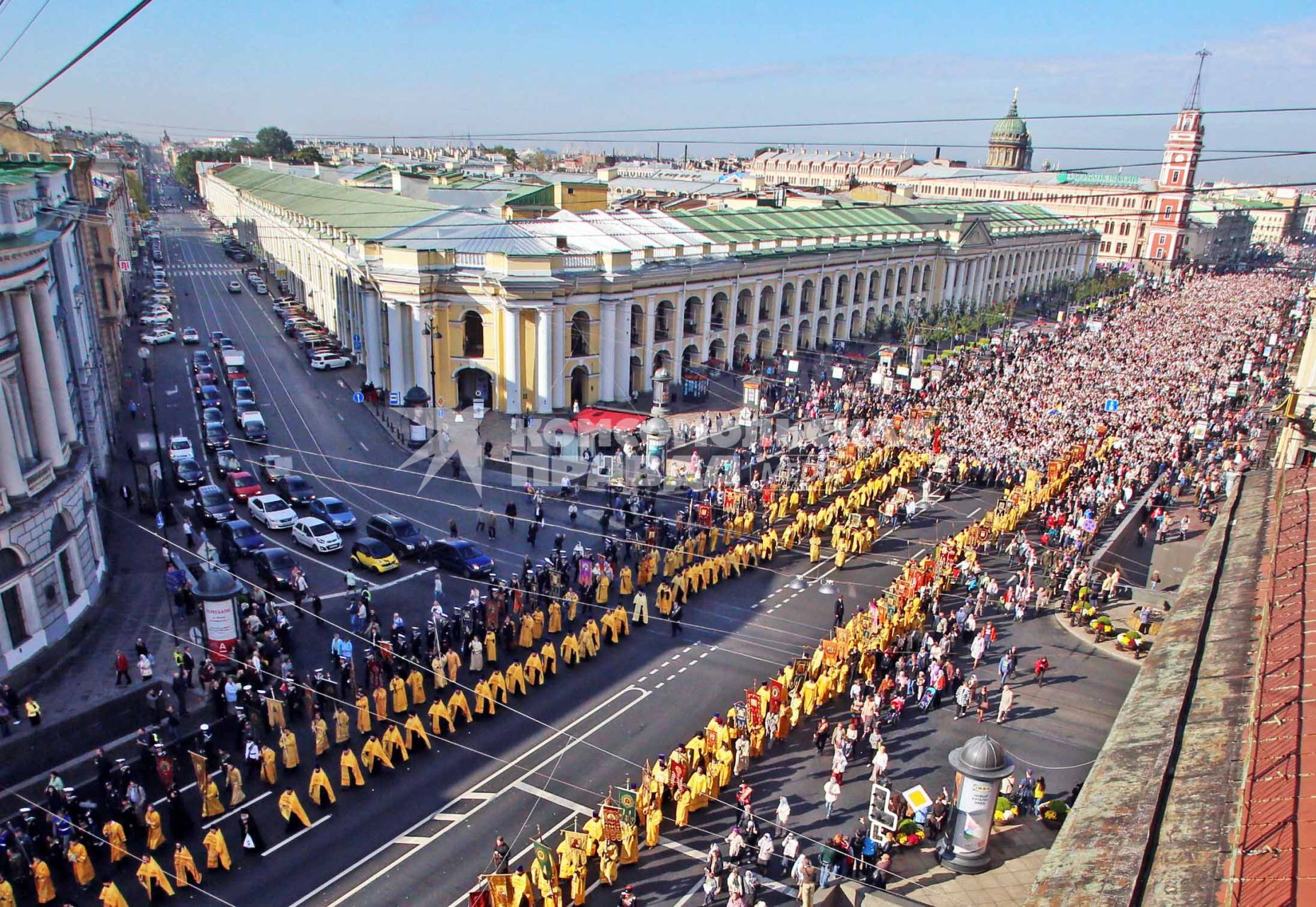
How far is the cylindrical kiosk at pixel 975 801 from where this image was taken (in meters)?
13.5

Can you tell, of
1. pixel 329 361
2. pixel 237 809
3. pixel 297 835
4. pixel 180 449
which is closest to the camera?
pixel 297 835

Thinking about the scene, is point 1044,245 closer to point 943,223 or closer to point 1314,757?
point 943,223

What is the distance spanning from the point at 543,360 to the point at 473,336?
372 centimetres

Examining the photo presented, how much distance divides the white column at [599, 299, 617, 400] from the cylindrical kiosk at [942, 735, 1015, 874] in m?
29.9

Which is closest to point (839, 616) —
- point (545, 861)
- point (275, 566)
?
point (545, 861)

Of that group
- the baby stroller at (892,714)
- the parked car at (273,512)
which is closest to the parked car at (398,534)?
the parked car at (273,512)

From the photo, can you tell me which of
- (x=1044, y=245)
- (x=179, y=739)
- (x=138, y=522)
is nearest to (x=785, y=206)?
(x=1044, y=245)

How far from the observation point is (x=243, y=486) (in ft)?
94.6

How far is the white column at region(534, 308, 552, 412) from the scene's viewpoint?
38.4 m

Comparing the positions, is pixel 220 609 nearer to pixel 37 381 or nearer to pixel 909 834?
pixel 37 381

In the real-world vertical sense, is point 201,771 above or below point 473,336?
below

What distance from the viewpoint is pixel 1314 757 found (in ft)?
23.8

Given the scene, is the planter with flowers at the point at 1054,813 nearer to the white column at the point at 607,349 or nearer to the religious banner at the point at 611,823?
the religious banner at the point at 611,823

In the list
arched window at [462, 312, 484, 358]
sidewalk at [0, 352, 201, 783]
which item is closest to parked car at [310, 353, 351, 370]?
arched window at [462, 312, 484, 358]
